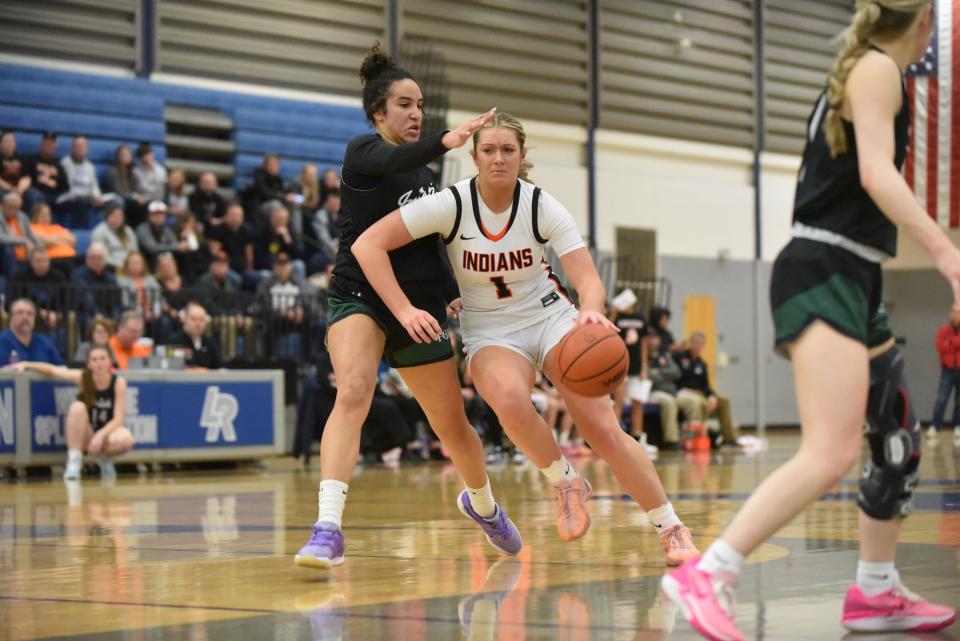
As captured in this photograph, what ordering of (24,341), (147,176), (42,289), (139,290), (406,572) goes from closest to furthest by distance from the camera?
(406,572) → (24,341) → (42,289) → (139,290) → (147,176)

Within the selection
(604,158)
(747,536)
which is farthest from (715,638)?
(604,158)

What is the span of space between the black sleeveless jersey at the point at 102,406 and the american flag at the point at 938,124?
9.29m

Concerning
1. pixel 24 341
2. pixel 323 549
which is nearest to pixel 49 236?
pixel 24 341

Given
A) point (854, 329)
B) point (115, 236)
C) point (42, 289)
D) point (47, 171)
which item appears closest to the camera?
point (854, 329)

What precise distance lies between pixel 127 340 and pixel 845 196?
10.8 meters

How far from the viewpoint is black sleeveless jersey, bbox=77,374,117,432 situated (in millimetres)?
12562

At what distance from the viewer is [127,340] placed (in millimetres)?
13422

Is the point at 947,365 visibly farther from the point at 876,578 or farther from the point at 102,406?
the point at 876,578

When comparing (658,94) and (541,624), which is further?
(658,94)

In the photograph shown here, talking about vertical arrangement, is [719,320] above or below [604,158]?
below

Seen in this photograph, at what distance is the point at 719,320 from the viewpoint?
24516 millimetres

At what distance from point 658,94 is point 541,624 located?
20805 mm

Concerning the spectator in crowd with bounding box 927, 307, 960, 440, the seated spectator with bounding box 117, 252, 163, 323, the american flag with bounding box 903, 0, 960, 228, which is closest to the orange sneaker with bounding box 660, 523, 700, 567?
the seated spectator with bounding box 117, 252, 163, 323

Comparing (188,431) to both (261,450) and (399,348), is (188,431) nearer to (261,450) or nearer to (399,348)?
(261,450)
